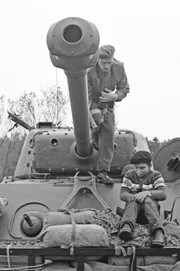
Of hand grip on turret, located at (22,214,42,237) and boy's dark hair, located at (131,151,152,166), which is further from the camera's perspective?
hand grip on turret, located at (22,214,42,237)

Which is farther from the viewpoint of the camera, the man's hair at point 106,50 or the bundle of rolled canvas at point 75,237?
the man's hair at point 106,50

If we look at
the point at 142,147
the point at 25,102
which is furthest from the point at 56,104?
the point at 142,147

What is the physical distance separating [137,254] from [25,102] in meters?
25.8

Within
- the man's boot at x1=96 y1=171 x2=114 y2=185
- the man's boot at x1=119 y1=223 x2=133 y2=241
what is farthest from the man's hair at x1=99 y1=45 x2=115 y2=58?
the man's boot at x1=119 y1=223 x2=133 y2=241

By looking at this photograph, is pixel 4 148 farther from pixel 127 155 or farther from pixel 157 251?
pixel 157 251

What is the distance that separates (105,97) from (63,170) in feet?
4.38

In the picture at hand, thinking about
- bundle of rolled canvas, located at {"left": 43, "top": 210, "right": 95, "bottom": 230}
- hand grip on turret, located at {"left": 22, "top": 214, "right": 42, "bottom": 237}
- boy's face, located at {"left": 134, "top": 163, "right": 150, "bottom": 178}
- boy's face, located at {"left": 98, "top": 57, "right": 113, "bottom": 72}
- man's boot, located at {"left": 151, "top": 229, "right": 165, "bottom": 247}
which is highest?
boy's face, located at {"left": 98, "top": 57, "right": 113, "bottom": 72}

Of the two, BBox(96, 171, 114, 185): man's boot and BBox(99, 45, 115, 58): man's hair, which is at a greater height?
BBox(99, 45, 115, 58): man's hair

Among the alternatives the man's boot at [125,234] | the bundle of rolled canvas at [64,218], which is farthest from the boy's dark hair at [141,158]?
the man's boot at [125,234]

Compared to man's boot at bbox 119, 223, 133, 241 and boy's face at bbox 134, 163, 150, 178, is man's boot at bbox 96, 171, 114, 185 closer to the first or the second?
boy's face at bbox 134, 163, 150, 178

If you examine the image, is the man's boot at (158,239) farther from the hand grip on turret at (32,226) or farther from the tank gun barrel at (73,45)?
the tank gun barrel at (73,45)

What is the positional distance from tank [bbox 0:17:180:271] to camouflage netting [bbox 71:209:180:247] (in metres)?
0.44

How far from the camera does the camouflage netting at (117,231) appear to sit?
6820 millimetres

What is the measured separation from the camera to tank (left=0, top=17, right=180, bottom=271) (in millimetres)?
6656
